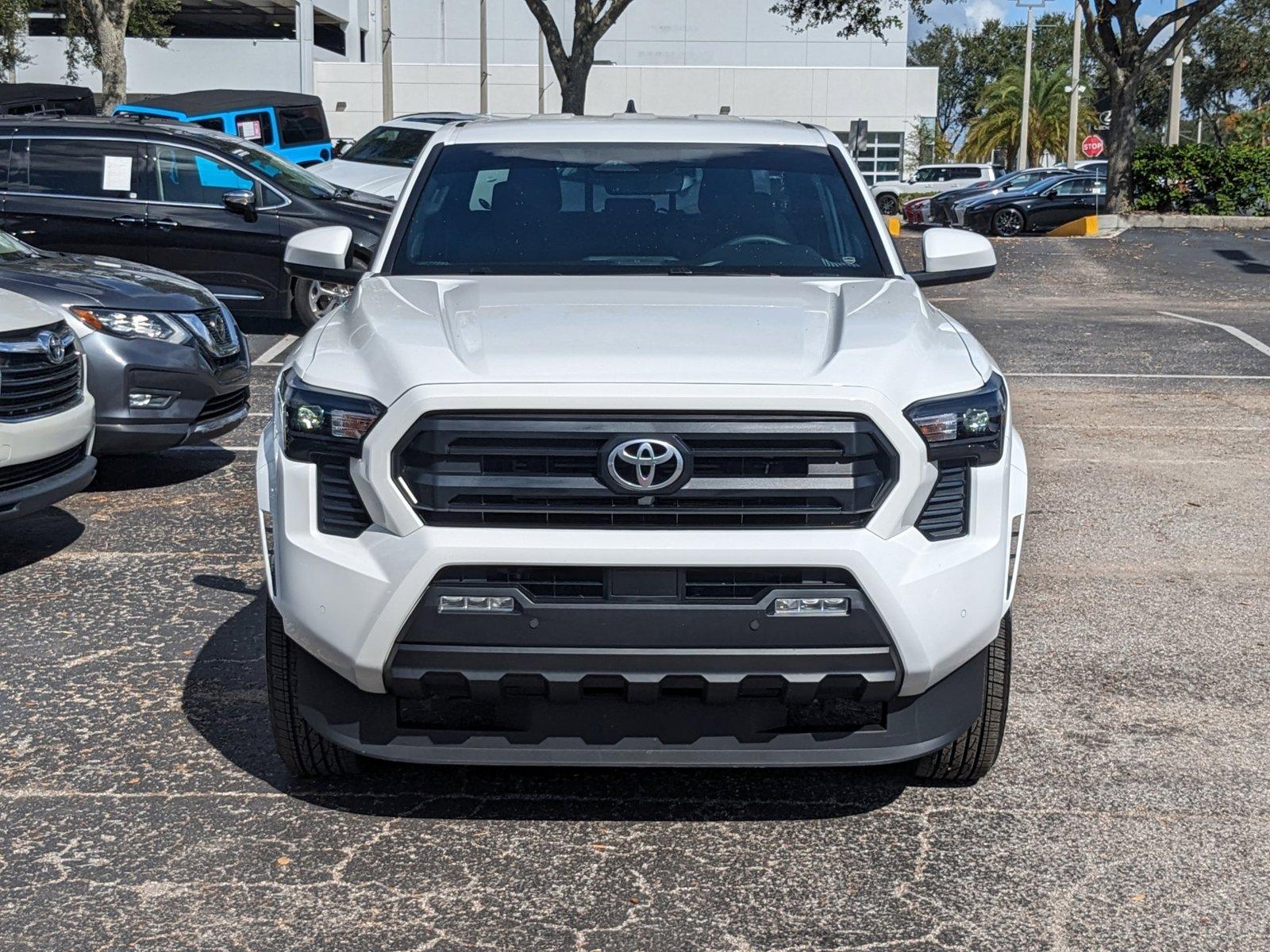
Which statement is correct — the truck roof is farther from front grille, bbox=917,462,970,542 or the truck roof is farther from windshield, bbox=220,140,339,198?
windshield, bbox=220,140,339,198

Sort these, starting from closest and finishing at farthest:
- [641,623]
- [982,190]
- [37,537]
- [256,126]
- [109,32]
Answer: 1. [641,623]
2. [37,537]
3. [256,126]
4. [109,32]
5. [982,190]

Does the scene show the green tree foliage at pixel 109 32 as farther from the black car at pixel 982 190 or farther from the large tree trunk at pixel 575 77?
the black car at pixel 982 190

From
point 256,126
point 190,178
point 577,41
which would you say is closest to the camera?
point 190,178

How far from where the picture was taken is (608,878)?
375cm

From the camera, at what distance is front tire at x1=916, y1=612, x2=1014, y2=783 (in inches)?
160

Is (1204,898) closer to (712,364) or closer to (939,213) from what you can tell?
(712,364)

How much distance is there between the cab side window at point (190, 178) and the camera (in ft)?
45.1

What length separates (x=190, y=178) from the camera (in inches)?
544

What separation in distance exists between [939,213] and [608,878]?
101ft

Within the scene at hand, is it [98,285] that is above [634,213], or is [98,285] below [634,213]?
below

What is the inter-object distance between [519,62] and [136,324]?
64.5 metres

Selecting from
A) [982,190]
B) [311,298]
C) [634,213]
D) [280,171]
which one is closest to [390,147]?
[280,171]

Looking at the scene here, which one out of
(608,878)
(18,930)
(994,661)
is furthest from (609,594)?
(18,930)

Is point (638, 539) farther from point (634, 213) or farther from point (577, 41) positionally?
Answer: point (577, 41)
